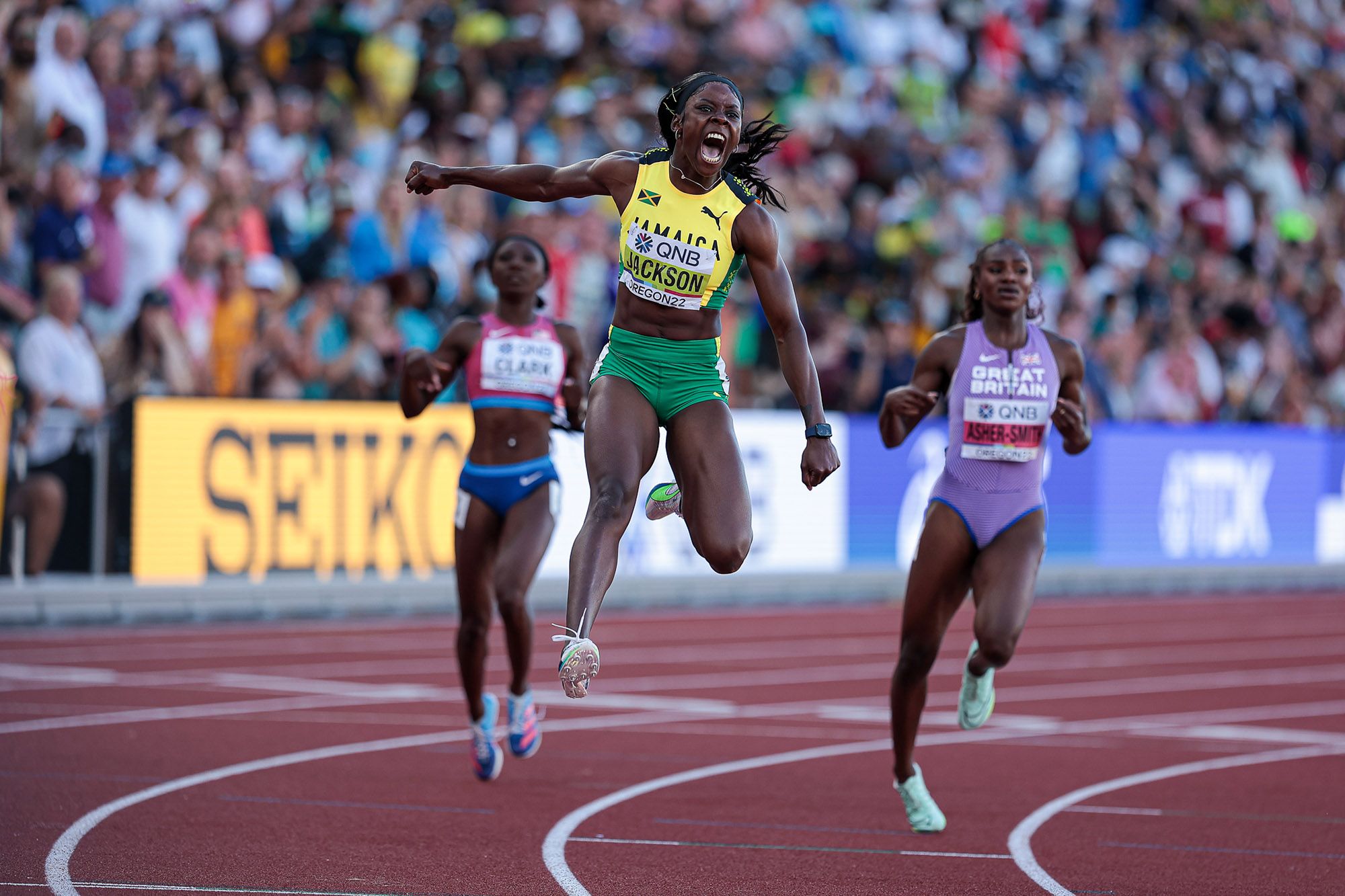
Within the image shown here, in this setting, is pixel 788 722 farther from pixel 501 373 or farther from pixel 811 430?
pixel 811 430

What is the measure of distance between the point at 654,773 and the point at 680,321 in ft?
9.34

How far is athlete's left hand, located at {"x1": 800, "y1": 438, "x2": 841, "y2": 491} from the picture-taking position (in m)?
6.59

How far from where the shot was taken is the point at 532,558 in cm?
889

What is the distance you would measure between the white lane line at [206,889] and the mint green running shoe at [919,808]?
2.32 m

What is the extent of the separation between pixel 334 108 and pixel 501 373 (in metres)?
9.77

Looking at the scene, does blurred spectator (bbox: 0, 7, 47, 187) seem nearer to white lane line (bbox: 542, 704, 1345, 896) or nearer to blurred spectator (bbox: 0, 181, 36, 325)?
blurred spectator (bbox: 0, 181, 36, 325)

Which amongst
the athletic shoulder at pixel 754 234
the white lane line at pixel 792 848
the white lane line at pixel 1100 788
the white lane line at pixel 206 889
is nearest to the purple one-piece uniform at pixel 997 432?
the white lane line at pixel 1100 788

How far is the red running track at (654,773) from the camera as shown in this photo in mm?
6555

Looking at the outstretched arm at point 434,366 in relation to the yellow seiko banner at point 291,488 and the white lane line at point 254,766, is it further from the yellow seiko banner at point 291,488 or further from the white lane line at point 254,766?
the yellow seiko banner at point 291,488

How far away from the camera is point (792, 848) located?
707 centimetres

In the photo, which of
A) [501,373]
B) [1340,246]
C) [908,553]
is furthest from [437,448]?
[1340,246]

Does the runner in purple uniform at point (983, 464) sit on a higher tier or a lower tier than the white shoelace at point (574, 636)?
higher

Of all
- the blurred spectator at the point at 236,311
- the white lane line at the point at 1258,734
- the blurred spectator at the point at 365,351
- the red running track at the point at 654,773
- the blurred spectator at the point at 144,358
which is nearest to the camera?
the red running track at the point at 654,773

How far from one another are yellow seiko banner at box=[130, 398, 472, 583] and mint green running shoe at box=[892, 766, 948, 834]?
8633mm
